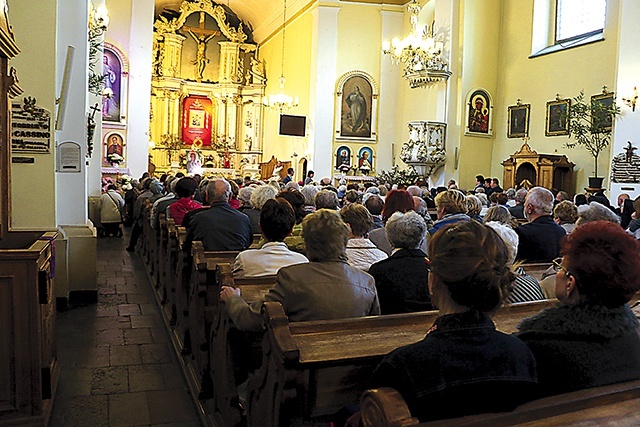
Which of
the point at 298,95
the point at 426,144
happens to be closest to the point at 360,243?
the point at 426,144

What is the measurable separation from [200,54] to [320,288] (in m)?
21.7

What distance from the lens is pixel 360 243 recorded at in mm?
4078

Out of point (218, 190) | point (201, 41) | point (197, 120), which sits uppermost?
point (201, 41)

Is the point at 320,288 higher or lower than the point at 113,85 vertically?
lower

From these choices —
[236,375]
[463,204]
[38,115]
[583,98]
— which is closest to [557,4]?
[583,98]

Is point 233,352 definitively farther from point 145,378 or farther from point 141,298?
point 141,298

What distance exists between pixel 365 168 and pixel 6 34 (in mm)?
14406

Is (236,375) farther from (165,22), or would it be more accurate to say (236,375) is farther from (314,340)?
(165,22)

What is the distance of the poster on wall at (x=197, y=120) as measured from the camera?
886 inches

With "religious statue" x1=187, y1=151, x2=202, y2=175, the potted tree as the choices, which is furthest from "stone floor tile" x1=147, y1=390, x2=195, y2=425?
"religious statue" x1=187, y1=151, x2=202, y2=175

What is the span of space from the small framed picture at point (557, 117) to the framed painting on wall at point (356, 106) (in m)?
5.85

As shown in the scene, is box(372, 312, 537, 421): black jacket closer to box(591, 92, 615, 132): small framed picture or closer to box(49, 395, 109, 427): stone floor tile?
box(49, 395, 109, 427): stone floor tile

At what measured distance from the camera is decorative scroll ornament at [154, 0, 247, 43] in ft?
70.6

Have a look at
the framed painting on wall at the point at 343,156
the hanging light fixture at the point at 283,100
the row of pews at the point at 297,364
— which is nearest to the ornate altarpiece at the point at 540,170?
the framed painting on wall at the point at 343,156
